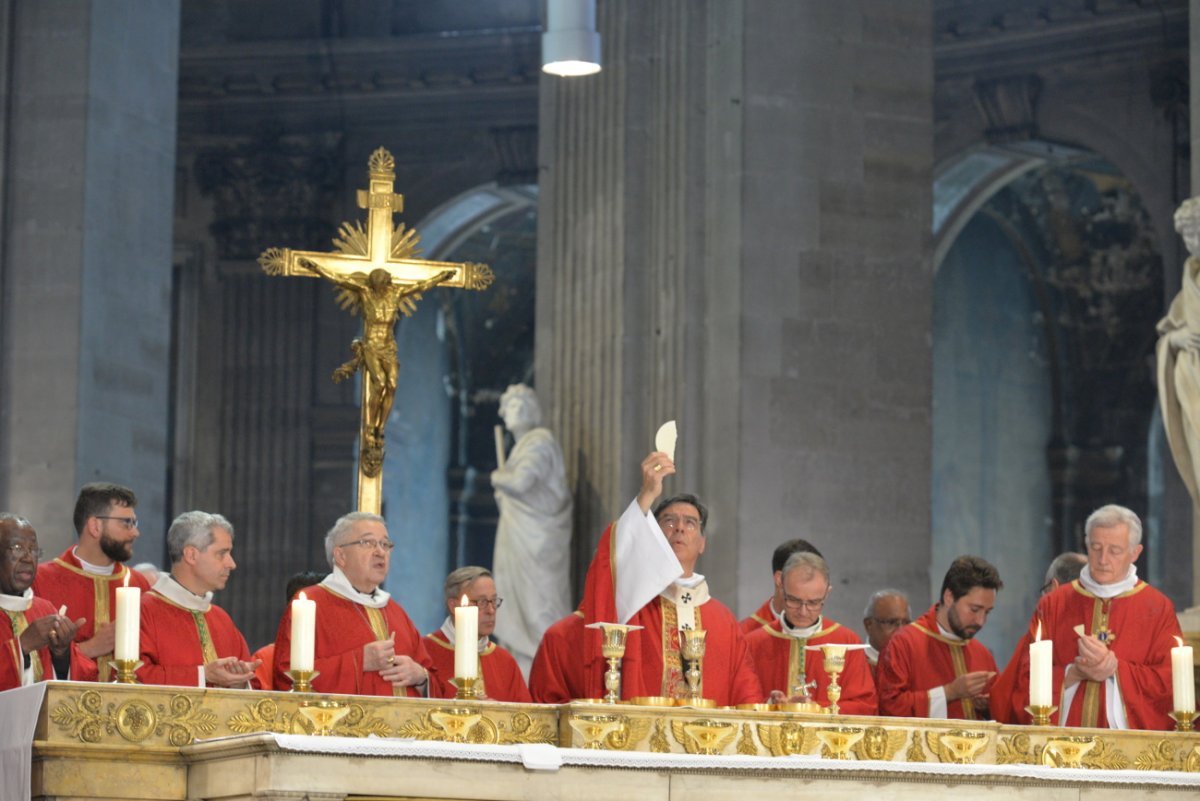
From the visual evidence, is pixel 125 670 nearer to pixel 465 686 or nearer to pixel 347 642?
pixel 465 686

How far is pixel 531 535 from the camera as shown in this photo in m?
14.1

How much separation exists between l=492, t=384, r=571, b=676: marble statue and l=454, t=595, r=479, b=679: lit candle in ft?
23.3

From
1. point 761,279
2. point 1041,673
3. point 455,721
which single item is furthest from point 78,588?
point 761,279

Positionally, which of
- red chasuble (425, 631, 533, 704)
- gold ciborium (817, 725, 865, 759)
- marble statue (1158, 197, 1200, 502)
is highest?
marble statue (1158, 197, 1200, 502)

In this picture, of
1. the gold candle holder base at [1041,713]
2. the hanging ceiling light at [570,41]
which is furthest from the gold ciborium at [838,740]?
the hanging ceiling light at [570,41]

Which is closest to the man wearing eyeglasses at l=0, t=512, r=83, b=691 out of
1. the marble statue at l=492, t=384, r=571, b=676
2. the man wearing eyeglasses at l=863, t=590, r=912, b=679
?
the man wearing eyeglasses at l=863, t=590, r=912, b=679

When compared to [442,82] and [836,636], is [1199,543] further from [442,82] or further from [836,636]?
[442,82]

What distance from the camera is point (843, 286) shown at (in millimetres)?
14117

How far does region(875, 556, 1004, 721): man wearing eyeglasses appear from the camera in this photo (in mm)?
8516

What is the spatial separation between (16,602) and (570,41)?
2.71 meters

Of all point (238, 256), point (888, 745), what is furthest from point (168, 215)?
point (888, 745)

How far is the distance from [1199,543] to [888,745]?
154 inches

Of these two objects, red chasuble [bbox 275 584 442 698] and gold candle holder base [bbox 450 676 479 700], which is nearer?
gold candle holder base [bbox 450 676 479 700]

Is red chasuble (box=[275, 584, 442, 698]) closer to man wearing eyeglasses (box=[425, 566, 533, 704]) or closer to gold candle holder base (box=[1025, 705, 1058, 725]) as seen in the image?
man wearing eyeglasses (box=[425, 566, 533, 704])
